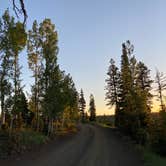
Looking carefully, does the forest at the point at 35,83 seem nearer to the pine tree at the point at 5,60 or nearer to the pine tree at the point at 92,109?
Result: the pine tree at the point at 5,60

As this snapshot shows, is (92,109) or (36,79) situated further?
(92,109)

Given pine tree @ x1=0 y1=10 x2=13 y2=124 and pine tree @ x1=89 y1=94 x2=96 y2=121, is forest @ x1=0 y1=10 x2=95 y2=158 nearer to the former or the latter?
pine tree @ x1=0 y1=10 x2=13 y2=124

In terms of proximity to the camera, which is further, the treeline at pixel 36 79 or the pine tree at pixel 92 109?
the pine tree at pixel 92 109

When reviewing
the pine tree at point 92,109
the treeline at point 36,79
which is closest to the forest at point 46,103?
the treeline at point 36,79

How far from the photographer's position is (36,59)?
3186cm

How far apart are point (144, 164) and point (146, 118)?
15.7 m

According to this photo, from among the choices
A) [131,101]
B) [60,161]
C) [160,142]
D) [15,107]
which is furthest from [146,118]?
[60,161]

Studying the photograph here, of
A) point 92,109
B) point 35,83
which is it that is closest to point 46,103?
point 35,83

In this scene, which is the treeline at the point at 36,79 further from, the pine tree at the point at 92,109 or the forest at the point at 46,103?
the pine tree at the point at 92,109

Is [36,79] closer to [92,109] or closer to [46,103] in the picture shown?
[46,103]

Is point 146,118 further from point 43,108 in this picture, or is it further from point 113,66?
point 113,66

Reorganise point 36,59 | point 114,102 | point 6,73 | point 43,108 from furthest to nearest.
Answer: point 114,102
point 36,59
point 43,108
point 6,73

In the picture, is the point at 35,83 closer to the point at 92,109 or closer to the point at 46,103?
the point at 46,103

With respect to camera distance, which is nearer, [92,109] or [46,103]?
[46,103]
